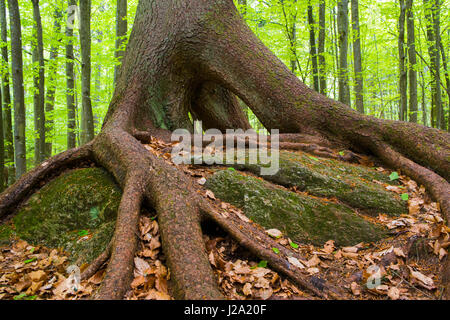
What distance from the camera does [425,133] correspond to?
3.98 m

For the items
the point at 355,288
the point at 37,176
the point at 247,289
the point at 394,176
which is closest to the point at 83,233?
the point at 37,176

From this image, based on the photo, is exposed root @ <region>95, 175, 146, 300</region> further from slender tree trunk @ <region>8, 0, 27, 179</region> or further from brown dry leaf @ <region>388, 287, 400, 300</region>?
slender tree trunk @ <region>8, 0, 27, 179</region>

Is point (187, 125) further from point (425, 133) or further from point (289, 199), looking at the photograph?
point (425, 133)

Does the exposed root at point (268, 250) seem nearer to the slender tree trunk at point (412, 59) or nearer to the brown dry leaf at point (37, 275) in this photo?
the brown dry leaf at point (37, 275)

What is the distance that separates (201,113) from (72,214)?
3.28 metres

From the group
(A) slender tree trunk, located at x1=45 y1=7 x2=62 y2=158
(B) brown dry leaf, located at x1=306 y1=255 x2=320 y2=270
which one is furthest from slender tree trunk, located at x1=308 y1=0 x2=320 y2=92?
(A) slender tree trunk, located at x1=45 y1=7 x2=62 y2=158

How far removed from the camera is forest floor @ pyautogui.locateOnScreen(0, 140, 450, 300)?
2.27m

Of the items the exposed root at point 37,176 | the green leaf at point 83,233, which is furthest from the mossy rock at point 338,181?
the exposed root at point 37,176

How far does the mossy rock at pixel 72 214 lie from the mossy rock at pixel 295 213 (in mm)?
1257

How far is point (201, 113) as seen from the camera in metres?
5.71

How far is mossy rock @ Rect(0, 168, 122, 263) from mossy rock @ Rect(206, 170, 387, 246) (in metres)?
1.26

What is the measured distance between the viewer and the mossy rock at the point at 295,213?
304 cm

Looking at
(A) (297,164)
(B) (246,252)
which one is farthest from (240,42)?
(B) (246,252)
